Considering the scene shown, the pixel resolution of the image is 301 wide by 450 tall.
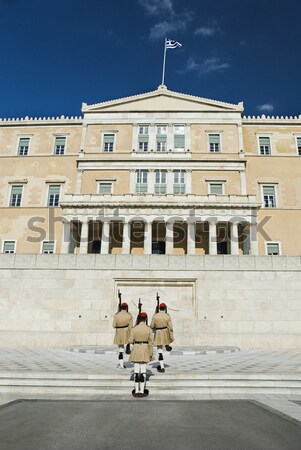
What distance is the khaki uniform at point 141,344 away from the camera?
845cm

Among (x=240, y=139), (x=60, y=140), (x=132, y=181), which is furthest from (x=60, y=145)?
(x=240, y=139)

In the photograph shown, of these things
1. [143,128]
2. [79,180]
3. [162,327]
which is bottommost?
[162,327]

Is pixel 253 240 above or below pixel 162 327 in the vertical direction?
above

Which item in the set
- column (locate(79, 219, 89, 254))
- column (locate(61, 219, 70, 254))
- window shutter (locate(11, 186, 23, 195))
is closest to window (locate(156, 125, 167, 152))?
column (locate(79, 219, 89, 254))

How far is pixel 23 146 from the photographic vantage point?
3828 centimetres

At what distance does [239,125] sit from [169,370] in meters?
31.9

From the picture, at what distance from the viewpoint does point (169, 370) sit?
1030cm

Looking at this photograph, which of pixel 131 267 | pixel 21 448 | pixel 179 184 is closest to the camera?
pixel 21 448

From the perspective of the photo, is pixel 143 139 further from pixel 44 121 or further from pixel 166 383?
pixel 166 383

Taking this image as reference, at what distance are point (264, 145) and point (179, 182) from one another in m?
10.2

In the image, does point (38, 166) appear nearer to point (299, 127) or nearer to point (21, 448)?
point (299, 127)

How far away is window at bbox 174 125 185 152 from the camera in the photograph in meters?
36.6

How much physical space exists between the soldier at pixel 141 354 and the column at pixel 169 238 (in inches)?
843

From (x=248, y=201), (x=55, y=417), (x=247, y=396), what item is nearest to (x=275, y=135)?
(x=248, y=201)
